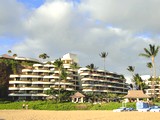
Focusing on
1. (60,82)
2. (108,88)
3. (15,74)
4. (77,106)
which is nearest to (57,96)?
(60,82)

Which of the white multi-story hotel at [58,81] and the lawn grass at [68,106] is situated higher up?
the white multi-story hotel at [58,81]

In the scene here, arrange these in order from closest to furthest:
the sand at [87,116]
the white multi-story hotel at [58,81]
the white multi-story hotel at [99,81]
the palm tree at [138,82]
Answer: the sand at [87,116] → the white multi-story hotel at [58,81] → the palm tree at [138,82] → the white multi-story hotel at [99,81]

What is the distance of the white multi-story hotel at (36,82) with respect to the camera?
84200 mm

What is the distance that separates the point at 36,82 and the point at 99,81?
87.8ft

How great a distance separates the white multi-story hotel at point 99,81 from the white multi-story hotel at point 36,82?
20.9ft

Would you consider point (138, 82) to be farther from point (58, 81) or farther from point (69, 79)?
point (58, 81)

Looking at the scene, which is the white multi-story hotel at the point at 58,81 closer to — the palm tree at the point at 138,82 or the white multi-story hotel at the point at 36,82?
the white multi-story hotel at the point at 36,82

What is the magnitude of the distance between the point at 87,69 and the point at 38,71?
72.4ft

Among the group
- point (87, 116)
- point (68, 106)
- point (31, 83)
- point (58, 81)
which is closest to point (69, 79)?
point (58, 81)

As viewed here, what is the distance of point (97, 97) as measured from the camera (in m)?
89.5

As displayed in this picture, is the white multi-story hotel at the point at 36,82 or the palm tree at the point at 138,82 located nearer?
the white multi-story hotel at the point at 36,82

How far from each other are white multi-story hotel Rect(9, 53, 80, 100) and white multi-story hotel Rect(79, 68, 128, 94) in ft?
20.9

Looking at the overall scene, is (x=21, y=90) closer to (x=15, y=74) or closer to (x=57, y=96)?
(x=15, y=74)

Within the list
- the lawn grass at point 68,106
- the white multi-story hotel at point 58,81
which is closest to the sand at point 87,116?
the lawn grass at point 68,106
